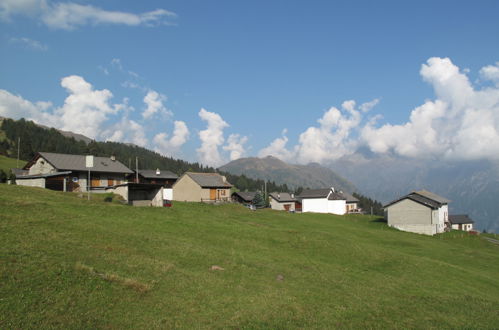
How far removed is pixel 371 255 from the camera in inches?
1374

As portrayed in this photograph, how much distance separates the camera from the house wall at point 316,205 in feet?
351

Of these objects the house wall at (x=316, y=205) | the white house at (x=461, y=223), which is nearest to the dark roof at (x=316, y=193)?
the house wall at (x=316, y=205)

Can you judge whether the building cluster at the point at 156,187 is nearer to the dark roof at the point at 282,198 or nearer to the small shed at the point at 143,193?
the small shed at the point at 143,193

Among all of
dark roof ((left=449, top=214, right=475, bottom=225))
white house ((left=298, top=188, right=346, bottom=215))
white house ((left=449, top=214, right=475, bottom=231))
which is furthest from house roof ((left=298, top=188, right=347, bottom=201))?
dark roof ((left=449, top=214, right=475, bottom=225))

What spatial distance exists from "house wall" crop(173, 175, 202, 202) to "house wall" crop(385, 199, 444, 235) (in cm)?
4365

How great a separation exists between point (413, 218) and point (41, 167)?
77112 millimetres

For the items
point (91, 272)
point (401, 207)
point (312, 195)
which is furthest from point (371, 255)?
point (312, 195)

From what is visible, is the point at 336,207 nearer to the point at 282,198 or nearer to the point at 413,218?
the point at 282,198

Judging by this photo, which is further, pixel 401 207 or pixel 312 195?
pixel 312 195

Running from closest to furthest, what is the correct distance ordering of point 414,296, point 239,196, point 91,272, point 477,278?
point 91,272, point 414,296, point 477,278, point 239,196

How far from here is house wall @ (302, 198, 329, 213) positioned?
107 meters

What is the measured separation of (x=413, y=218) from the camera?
76.2 meters

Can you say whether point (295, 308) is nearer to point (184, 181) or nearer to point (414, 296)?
point (414, 296)

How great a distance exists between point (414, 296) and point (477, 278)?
1500 centimetres
